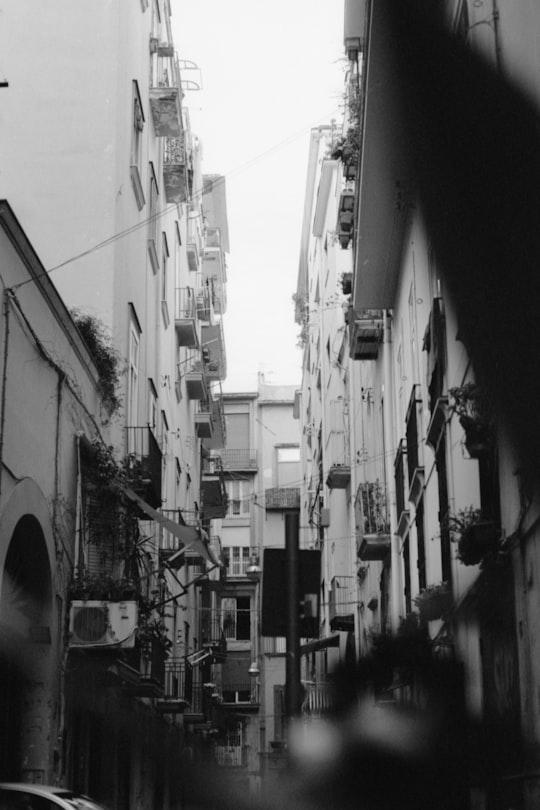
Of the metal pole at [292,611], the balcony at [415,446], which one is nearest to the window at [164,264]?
the balcony at [415,446]

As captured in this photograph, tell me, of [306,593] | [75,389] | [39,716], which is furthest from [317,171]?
[306,593]

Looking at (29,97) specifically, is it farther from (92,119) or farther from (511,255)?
(511,255)

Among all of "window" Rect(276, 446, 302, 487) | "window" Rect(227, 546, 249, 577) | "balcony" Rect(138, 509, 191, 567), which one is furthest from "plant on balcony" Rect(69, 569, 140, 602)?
"window" Rect(276, 446, 302, 487)

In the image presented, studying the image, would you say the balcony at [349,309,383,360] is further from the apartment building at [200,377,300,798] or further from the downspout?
the apartment building at [200,377,300,798]

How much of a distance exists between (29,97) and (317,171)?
950 inches

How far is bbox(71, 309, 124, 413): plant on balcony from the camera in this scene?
17406 mm

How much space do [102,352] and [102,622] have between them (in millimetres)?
4553

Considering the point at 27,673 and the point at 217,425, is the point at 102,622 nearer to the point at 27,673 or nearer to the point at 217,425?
the point at 27,673

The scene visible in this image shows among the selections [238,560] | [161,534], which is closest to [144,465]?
[161,534]

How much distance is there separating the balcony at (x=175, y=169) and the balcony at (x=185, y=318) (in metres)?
3.89

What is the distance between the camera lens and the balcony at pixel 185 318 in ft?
102

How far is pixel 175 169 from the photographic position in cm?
2752

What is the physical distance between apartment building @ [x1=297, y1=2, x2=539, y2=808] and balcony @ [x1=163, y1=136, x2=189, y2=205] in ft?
17.0

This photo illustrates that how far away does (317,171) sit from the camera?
42.0 metres
